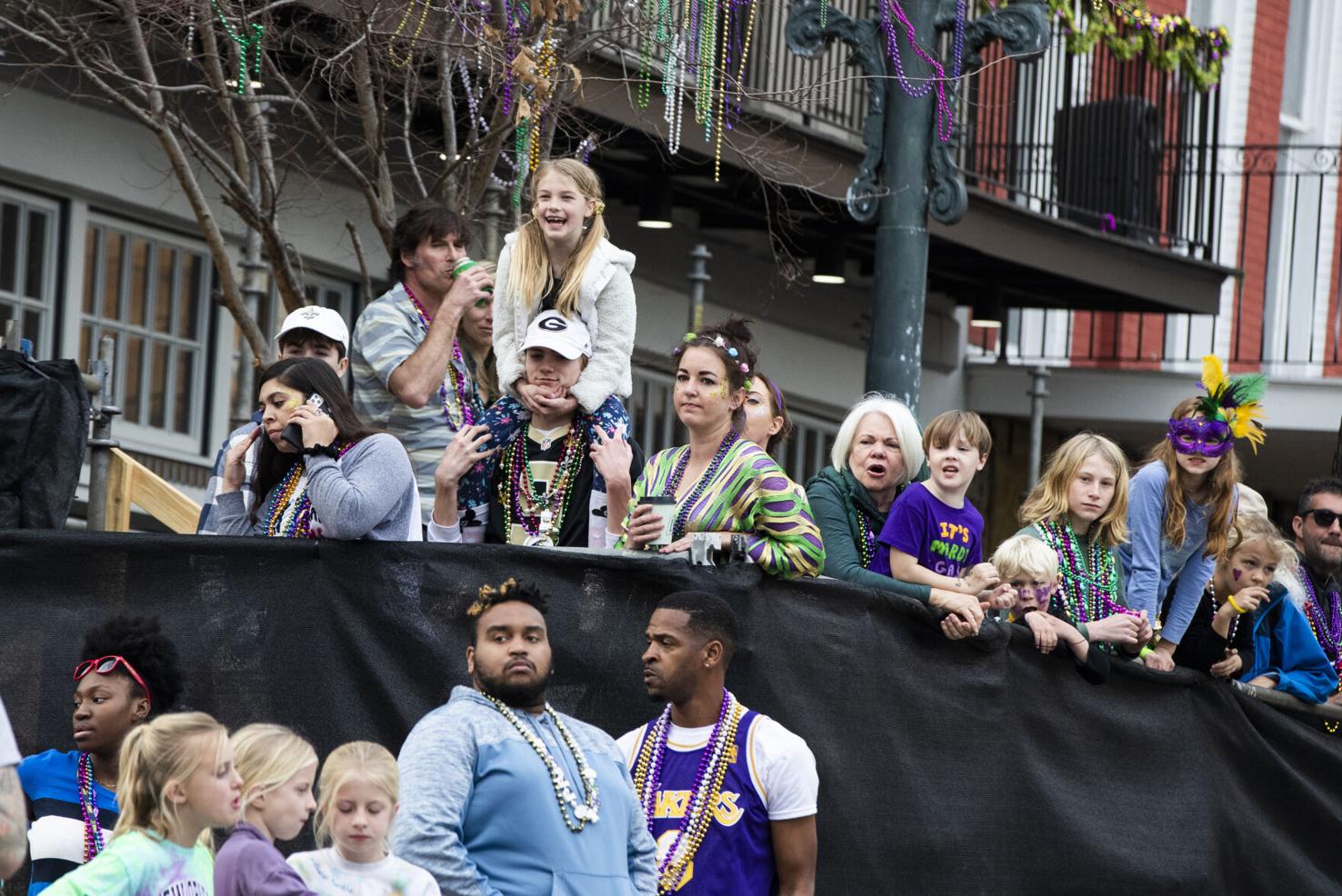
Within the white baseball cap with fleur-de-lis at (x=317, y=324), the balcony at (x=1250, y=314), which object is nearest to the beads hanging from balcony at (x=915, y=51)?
the white baseball cap with fleur-de-lis at (x=317, y=324)

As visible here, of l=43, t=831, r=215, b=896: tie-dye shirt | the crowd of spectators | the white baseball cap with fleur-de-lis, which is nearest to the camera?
l=43, t=831, r=215, b=896: tie-dye shirt

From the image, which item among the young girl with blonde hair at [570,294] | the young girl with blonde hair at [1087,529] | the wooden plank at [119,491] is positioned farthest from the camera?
the wooden plank at [119,491]

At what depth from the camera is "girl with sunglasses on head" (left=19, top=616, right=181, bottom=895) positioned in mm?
5910

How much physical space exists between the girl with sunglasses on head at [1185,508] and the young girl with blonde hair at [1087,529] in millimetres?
143

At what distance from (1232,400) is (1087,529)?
0.91 metres

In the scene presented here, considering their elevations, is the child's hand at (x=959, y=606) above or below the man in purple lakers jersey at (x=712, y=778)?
above

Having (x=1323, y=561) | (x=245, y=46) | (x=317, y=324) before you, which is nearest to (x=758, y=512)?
(x=317, y=324)

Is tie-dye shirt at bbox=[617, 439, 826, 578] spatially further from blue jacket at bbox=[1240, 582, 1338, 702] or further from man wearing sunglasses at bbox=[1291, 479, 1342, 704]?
man wearing sunglasses at bbox=[1291, 479, 1342, 704]

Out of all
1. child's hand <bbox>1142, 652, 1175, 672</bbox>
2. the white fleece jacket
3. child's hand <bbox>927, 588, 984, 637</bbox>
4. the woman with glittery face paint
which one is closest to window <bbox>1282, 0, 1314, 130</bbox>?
the woman with glittery face paint

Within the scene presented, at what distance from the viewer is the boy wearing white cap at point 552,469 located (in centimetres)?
767

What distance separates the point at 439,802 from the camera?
19.1 feet

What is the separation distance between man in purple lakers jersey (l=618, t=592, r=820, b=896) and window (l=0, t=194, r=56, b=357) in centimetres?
667

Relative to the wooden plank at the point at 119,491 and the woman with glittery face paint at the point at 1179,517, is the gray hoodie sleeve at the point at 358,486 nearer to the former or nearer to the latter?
the wooden plank at the point at 119,491

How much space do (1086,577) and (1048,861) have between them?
3.74 ft
